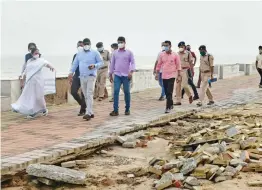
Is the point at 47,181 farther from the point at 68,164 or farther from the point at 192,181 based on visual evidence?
the point at 192,181

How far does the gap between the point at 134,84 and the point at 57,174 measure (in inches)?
401

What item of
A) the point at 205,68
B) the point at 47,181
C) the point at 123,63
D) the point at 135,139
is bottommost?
the point at 47,181

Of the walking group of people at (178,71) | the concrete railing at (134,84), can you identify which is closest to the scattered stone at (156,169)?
the walking group of people at (178,71)

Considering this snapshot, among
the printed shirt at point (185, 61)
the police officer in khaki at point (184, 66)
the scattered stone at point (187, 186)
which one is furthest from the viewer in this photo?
the printed shirt at point (185, 61)

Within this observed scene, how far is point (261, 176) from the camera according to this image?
4973 mm

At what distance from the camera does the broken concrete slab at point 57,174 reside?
16.0 feet

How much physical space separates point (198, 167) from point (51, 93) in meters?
6.23

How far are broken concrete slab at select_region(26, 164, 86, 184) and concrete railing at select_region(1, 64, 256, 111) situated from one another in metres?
5.29

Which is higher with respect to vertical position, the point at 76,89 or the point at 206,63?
the point at 206,63

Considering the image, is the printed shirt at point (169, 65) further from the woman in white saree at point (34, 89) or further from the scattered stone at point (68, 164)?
the scattered stone at point (68, 164)

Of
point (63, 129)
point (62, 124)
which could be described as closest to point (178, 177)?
point (63, 129)

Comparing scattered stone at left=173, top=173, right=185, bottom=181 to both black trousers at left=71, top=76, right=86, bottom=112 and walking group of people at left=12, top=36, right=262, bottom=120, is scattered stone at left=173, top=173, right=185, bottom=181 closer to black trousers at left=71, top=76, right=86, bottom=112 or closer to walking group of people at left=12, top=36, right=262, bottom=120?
walking group of people at left=12, top=36, right=262, bottom=120

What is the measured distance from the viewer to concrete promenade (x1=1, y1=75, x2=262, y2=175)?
579cm

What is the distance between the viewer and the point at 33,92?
9.28m
